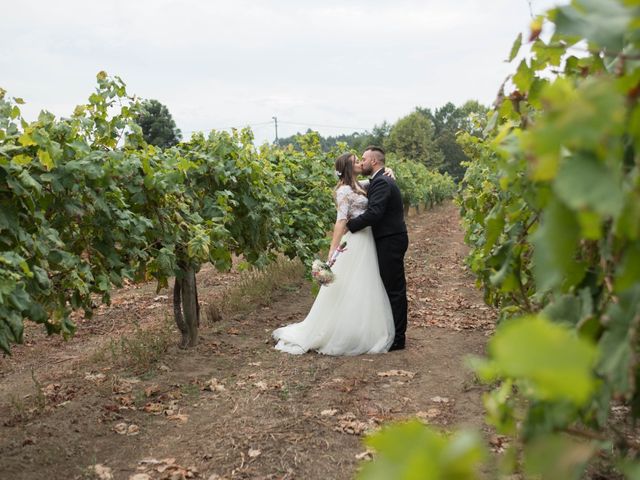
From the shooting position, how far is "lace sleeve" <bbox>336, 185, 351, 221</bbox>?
6.75m

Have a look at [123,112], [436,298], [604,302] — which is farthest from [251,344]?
[604,302]

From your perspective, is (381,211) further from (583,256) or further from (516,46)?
(583,256)

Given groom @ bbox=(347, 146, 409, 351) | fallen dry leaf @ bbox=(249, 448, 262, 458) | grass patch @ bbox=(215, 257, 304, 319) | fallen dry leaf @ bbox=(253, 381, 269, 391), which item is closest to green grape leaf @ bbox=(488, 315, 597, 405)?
fallen dry leaf @ bbox=(249, 448, 262, 458)

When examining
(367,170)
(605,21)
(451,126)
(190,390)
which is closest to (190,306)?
(190,390)

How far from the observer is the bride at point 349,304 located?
652cm

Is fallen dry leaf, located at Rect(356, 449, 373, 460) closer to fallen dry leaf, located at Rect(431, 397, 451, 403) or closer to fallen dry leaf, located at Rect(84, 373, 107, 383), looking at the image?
fallen dry leaf, located at Rect(431, 397, 451, 403)

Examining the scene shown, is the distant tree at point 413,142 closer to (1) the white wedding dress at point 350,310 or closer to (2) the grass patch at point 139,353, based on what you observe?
(1) the white wedding dress at point 350,310

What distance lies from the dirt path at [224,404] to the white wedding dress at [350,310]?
223mm

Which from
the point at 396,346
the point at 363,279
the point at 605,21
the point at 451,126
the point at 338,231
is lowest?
the point at 396,346

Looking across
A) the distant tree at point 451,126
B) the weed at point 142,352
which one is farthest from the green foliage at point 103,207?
the distant tree at point 451,126

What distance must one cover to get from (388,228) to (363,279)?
636mm

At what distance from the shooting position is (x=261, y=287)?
951cm

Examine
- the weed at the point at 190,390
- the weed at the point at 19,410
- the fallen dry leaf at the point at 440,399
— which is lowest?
the fallen dry leaf at the point at 440,399

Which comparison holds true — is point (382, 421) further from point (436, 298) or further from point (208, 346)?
point (436, 298)
